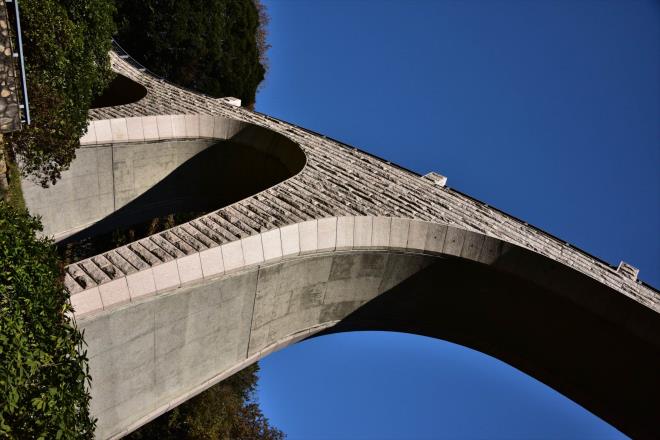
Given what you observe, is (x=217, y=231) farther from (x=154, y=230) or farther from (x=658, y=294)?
(x=154, y=230)

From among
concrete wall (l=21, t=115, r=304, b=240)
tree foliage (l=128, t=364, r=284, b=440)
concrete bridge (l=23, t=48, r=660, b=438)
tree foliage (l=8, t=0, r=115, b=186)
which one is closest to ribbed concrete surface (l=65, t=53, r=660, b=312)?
concrete bridge (l=23, t=48, r=660, b=438)

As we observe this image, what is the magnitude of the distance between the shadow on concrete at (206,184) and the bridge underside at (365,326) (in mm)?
3819

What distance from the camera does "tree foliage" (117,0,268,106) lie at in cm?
2055

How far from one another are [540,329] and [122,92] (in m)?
12.9

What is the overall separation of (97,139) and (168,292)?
5.68 meters

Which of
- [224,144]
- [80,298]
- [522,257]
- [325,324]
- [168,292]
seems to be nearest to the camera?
[80,298]

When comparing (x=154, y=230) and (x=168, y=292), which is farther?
(x=154, y=230)

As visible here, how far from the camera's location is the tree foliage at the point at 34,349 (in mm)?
4859

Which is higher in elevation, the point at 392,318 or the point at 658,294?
the point at 658,294

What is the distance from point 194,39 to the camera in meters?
21.0

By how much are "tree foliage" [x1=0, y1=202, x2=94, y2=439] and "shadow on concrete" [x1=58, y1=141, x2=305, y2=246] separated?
7.65 m

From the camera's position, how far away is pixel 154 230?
21.0 meters

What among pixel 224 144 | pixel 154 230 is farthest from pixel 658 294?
pixel 154 230

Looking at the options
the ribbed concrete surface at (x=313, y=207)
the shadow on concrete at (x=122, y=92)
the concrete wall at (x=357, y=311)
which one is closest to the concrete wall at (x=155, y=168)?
the ribbed concrete surface at (x=313, y=207)
